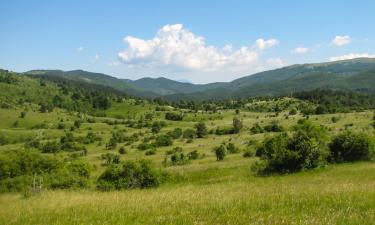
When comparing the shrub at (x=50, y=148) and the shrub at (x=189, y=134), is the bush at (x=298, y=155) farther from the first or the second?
the shrub at (x=50, y=148)

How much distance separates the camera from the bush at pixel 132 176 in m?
37.8

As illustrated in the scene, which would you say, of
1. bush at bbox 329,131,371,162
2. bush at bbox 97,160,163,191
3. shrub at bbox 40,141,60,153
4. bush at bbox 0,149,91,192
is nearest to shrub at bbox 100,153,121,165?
bush at bbox 0,149,91,192

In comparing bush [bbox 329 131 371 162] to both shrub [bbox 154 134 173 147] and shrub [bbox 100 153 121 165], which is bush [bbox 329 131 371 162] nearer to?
shrub [bbox 100 153 121 165]

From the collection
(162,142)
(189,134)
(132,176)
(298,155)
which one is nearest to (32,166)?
(132,176)

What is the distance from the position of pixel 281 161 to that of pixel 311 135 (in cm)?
397

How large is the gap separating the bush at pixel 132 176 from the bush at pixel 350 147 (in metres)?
17.0

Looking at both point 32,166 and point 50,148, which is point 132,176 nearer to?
point 32,166

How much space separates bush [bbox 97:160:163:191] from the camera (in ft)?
124

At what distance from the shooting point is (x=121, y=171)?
127 feet

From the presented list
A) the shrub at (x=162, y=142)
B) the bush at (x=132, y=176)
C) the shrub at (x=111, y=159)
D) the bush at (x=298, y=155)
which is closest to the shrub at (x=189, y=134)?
the shrub at (x=162, y=142)

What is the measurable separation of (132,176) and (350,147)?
810 inches

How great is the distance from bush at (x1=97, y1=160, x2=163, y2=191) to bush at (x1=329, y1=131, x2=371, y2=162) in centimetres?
1702

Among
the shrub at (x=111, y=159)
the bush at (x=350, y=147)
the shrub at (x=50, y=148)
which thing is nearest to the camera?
the bush at (x=350, y=147)

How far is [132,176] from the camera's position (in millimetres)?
38250
